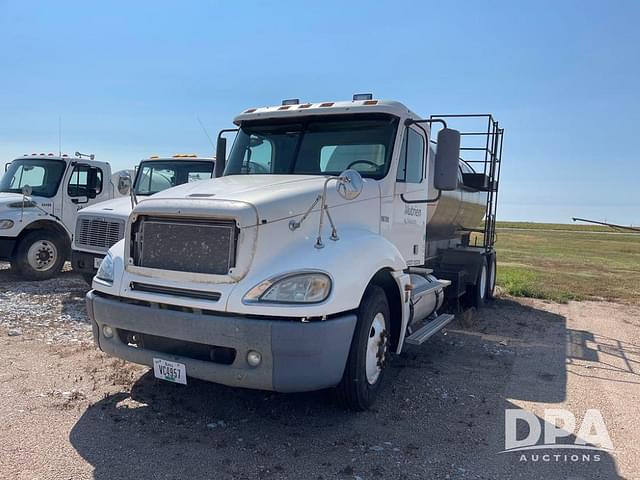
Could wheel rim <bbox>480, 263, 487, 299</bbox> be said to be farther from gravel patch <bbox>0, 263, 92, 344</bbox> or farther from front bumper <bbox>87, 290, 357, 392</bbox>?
gravel patch <bbox>0, 263, 92, 344</bbox>

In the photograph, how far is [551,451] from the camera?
13.1 feet

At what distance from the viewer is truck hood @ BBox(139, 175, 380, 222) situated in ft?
13.2

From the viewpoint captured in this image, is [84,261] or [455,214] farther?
[455,214]

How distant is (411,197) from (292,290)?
2.52 metres

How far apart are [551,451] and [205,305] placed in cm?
280

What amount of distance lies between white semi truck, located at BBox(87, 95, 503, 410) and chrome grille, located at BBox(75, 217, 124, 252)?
348cm

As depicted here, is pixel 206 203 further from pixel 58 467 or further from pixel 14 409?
pixel 14 409

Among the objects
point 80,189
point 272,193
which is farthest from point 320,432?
point 80,189

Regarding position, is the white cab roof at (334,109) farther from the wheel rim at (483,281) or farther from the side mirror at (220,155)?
the wheel rim at (483,281)

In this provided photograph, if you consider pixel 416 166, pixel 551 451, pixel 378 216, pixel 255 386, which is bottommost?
pixel 551 451

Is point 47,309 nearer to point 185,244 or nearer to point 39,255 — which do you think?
point 39,255

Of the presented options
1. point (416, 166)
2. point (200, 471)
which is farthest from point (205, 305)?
point (416, 166)

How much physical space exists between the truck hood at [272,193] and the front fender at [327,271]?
0.99 ft

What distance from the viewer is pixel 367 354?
171 inches
